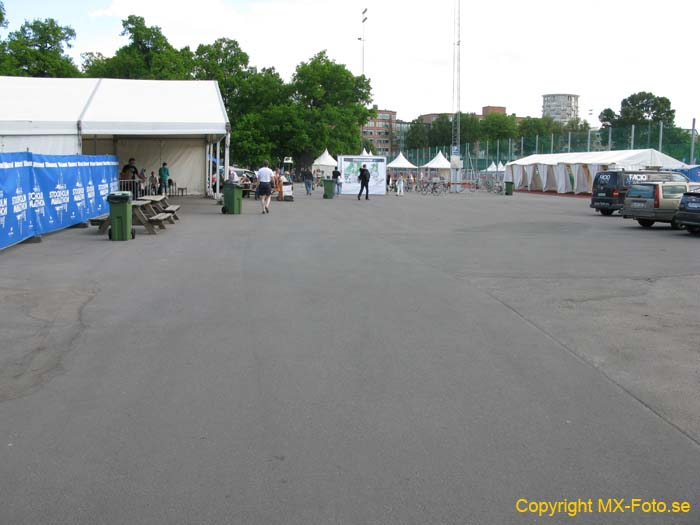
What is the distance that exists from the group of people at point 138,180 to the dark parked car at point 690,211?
727 inches

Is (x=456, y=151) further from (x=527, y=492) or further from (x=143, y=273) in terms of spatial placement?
(x=527, y=492)

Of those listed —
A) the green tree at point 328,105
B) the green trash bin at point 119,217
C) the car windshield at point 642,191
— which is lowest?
the green trash bin at point 119,217

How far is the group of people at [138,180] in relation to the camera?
2874 cm

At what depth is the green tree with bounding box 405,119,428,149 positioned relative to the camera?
507 ft

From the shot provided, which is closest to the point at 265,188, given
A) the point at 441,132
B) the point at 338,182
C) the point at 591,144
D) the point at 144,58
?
the point at 338,182

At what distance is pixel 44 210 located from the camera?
17188 millimetres

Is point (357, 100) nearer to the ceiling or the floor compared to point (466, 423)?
nearer to the ceiling

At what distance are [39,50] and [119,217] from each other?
5685 centimetres

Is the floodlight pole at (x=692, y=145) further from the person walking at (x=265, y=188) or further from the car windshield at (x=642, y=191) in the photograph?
the person walking at (x=265, y=188)

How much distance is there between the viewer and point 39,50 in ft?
217

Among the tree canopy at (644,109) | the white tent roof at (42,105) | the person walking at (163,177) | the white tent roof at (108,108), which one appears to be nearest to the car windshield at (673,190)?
the white tent roof at (108,108)

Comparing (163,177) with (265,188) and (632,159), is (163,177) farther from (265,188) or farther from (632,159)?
(632,159)

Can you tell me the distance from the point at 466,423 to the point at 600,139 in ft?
180

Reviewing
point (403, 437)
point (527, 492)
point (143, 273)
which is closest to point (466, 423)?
point (403, 437)
